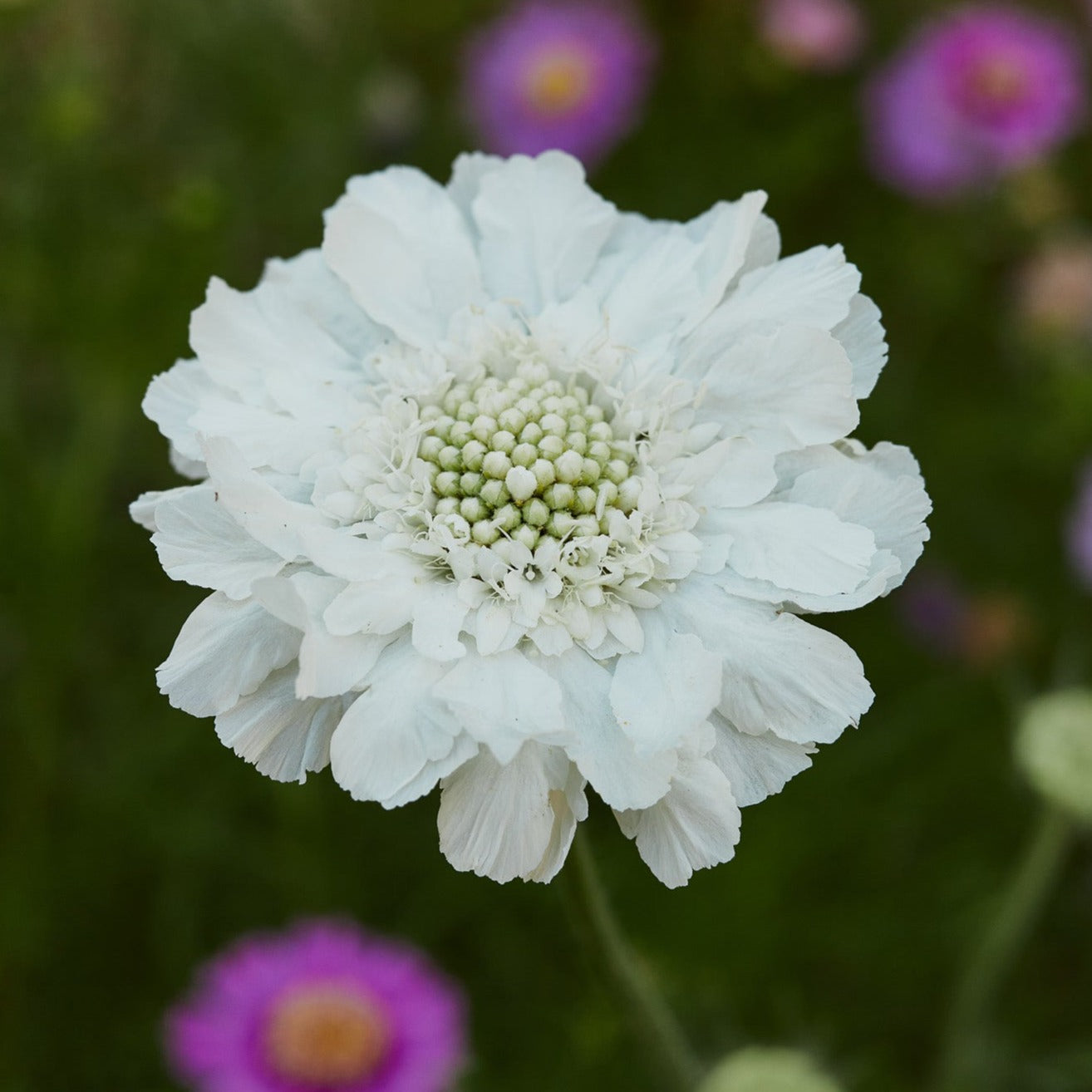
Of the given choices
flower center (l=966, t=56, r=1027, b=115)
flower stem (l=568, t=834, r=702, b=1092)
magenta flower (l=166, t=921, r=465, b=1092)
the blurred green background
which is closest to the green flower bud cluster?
flower stem (l=568, t=834, r=702, b=1092)

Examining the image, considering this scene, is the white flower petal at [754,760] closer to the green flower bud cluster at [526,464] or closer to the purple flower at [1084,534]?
the green flower bud cluster at [526,464]

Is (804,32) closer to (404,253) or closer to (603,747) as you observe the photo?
(404,253)

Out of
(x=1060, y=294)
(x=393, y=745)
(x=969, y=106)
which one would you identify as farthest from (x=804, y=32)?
(x=393, y=745)

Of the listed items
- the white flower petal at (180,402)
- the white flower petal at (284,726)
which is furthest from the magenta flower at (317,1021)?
the white flower petal at (180,402)

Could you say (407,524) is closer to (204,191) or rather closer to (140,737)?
(204,191)

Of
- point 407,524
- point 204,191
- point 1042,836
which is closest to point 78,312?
point 204,191
